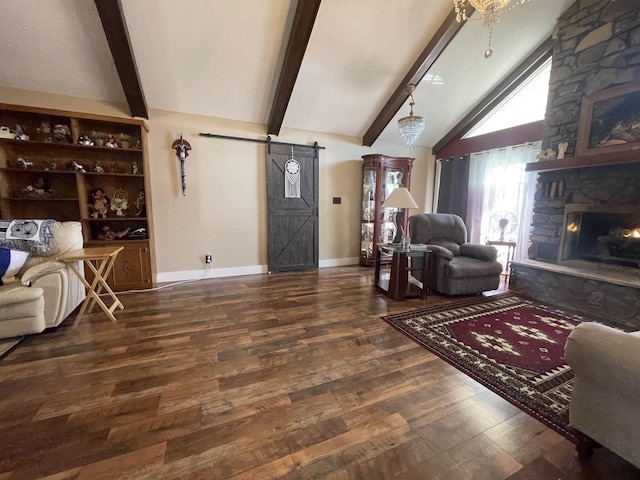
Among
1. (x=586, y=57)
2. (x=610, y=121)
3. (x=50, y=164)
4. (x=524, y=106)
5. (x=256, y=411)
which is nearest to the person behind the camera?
(x=256, y=411)

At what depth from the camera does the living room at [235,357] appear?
49.1 inches

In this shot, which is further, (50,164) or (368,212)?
(368,212)

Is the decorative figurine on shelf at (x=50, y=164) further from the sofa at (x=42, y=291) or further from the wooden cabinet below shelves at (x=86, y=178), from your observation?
the sofa at (x=42, y=291)

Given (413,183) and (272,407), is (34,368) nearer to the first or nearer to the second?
(272,407)

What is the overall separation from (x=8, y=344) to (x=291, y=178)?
12.0 feet

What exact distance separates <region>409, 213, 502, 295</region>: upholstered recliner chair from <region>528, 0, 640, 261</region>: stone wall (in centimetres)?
85

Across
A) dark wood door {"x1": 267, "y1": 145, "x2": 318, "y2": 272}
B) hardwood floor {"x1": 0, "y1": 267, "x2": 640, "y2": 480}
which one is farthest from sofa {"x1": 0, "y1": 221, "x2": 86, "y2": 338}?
dark wood door {"x1": 267, "y1": 145, "x2": 318, "y2": 272}

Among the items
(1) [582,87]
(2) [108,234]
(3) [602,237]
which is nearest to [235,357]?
(2) [108,234]

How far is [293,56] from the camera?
3.19 m

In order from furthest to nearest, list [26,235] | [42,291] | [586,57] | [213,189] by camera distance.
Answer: [213,189] → [586,57] → [26,235] → [42,291]

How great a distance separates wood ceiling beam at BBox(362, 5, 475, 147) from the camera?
3.23 metres

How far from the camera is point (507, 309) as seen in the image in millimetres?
2971

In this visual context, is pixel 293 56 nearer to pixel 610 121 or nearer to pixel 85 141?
pixel 85 141

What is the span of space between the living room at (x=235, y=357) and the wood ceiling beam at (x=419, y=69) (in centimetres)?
16
